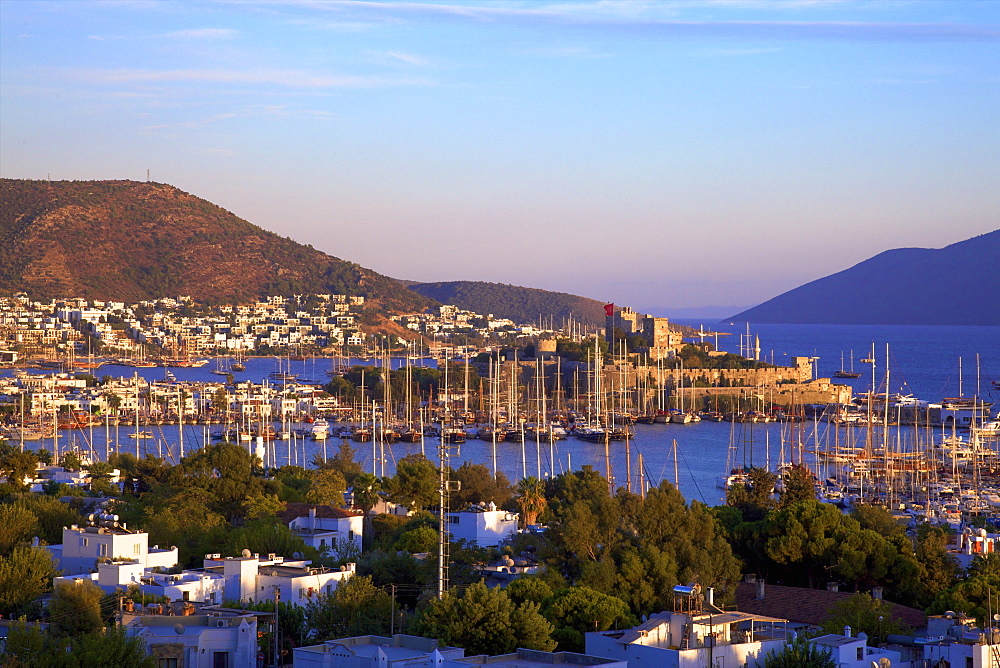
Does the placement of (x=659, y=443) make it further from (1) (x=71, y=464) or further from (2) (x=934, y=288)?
(2) (x=934, y=288)

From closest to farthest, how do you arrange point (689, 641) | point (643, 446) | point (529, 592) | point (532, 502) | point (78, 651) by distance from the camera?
point (78, 651) → point (689, 641) → point (529, 592) → point (532, 502) → point (643, 446)

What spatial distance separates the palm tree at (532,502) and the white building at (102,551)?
7.36 meters

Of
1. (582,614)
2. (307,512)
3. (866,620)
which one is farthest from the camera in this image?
(307,512)

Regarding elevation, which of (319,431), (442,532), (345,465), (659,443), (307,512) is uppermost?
(442,532)

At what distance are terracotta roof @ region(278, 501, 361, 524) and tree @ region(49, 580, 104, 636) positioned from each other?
7.52m

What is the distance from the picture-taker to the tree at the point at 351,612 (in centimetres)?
1287

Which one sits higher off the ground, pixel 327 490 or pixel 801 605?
pixel 327 490

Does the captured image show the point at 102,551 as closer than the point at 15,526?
Yes

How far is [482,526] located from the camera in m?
20.7

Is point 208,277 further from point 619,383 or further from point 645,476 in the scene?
point 645,476

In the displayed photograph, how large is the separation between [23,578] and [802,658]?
8.05m

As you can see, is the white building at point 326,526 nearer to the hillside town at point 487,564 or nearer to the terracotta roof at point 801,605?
the hillside town at point 487,564

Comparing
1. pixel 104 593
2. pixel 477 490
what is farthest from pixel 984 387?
pixel 104 593

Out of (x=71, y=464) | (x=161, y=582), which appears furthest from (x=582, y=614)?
(x=71, y=464)
